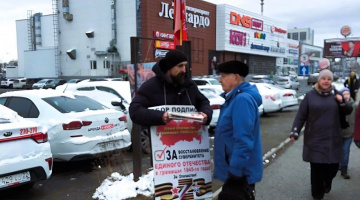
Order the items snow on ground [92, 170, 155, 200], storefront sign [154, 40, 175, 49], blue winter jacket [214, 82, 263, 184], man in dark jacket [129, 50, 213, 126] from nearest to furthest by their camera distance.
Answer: blue winter jacket [214, 82, 263, 184] < man in dark jacket [129, 50, 213, 126] < snow on ground [92, 170, 155, 200] < storefront sign [154, 40, 175, 49]

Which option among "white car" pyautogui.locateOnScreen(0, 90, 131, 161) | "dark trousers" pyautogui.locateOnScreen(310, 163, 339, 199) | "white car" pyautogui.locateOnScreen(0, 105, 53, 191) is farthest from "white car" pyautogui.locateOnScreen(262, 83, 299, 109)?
"white car" pyautogui.locateOnScreen(0, 105, 53, 191)

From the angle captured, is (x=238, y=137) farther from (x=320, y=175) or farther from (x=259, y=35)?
(x=259, y=35)

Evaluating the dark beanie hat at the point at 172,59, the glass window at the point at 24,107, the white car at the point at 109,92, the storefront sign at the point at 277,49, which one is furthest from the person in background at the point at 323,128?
the storefront sign at the point at 277,49

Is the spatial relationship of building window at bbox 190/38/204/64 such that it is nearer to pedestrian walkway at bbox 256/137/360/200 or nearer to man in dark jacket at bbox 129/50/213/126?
pedestrian walkway at bbox 256/137/360/200

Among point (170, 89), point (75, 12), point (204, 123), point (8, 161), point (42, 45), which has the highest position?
→ point (75, 12)

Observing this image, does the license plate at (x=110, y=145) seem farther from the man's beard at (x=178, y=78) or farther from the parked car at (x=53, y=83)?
the parked car at (x=53, y=83)

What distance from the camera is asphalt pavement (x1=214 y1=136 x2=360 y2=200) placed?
4921mm

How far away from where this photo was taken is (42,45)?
2019 inches

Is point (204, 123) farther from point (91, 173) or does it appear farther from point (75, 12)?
point (75, 12)

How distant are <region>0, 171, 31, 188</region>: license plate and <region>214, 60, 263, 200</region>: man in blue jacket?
281 centimetres

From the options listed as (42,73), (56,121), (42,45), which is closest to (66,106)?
(56,121)

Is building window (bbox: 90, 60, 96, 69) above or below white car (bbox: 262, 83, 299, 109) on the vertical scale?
above

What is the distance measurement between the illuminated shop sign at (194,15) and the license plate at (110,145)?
111ft

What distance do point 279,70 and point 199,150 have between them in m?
69.7
